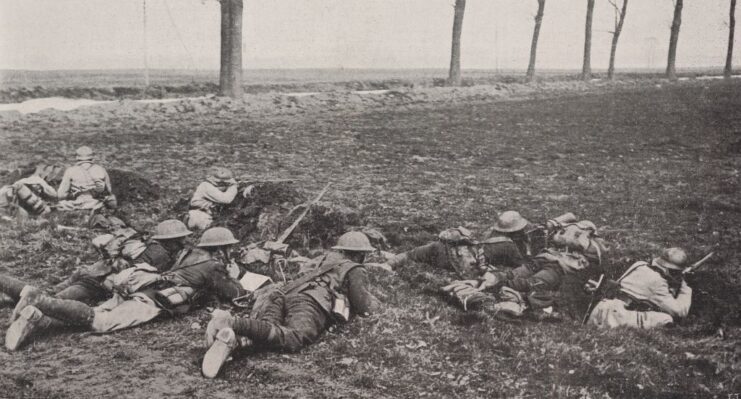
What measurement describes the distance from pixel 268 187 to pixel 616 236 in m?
5.60

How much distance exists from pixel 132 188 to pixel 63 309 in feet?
18.7

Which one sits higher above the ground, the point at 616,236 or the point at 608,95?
the point at 608,95

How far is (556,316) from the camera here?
6316 millimetres

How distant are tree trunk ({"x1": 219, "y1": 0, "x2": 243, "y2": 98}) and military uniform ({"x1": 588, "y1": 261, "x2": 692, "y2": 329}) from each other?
18.8 meters

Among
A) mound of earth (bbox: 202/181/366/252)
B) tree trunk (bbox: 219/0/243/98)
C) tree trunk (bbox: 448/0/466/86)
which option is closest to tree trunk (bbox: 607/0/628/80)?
tree trunk (bbox: 448/0/466/86)

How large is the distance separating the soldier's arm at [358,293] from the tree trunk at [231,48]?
58.4 ft

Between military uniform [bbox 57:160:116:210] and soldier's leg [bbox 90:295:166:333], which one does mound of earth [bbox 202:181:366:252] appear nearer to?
military uniform [bbox 57:160:116:210]

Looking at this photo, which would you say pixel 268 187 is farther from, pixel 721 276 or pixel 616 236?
pixel 721 276

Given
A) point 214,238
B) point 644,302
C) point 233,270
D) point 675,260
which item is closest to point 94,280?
point 214,238

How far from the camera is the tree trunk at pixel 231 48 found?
22.0 metres

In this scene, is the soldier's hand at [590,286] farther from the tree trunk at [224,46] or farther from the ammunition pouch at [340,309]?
the tree trunk at [224,46]

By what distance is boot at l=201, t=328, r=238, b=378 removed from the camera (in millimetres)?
4926

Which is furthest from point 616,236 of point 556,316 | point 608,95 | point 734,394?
point 608,95

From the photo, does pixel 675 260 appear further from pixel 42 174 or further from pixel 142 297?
pixel 42 174
